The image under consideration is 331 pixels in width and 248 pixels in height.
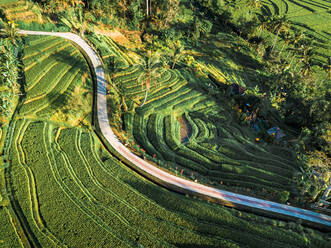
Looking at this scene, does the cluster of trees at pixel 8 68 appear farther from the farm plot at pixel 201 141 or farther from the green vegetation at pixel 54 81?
the farm plot at pixel 201 141

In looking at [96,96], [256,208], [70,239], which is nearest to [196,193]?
[256,208]

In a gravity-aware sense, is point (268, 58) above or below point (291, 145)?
above

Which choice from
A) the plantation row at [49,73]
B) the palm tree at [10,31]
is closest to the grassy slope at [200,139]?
the plantation row at [49,73]

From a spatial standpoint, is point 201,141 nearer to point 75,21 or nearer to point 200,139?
point 200,139

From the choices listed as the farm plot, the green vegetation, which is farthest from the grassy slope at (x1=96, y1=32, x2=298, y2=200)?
the green vegetation

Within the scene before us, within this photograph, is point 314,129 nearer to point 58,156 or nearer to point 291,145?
point 291,145

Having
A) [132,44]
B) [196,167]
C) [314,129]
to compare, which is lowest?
[196,167]

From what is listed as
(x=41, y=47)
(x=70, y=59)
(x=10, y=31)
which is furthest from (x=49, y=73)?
(x=10, y=31)
